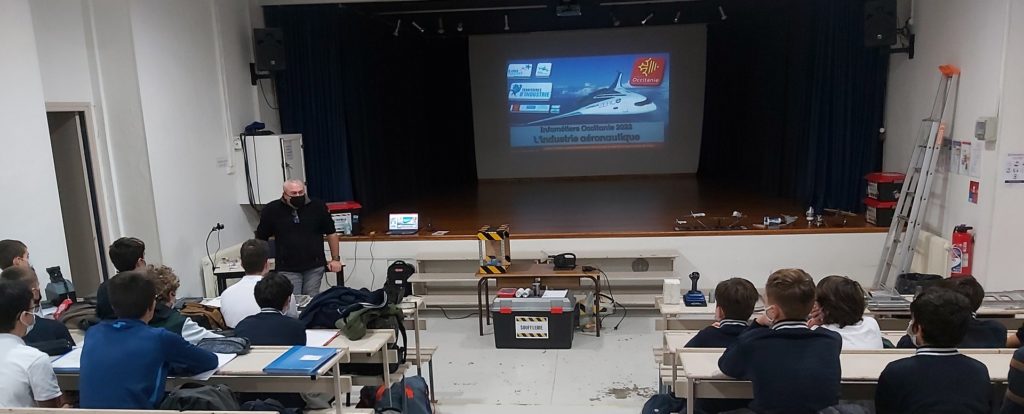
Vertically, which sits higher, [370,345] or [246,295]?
[246,295]

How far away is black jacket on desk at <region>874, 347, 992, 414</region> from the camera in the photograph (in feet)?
6.70

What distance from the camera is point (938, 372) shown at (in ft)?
6.79

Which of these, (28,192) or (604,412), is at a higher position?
(28,192)

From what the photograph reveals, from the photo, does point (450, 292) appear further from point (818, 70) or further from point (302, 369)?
point (818, 70)

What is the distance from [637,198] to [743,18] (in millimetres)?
3596

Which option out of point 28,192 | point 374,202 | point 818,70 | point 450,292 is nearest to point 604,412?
point 450,292

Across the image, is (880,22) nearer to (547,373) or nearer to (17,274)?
(547,373)

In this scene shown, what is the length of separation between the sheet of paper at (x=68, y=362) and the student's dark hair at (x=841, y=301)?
2914mm

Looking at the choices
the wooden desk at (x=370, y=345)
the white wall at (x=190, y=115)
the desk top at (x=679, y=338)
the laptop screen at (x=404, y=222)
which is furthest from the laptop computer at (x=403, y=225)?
the desk top at (x=679, y=338)

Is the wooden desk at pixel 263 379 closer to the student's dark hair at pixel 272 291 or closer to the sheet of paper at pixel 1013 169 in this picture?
the student's dark hair at pixel 272 291

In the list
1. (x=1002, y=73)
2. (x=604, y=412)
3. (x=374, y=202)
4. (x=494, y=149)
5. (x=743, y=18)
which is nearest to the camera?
(x=604, y=412)

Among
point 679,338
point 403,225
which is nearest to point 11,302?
point 679,338

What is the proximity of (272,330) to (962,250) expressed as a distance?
4889 mm

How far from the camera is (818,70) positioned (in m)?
6.70
